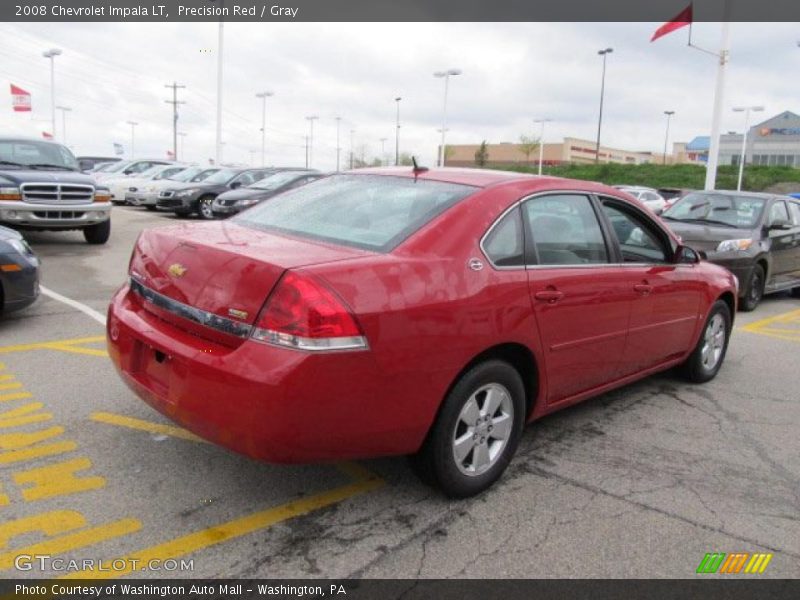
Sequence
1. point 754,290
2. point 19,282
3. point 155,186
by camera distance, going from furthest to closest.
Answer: point 155,186
point 754,290
point 19,282

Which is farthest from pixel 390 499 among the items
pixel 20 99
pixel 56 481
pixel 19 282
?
pixel 20 99

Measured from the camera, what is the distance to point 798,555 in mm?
3016

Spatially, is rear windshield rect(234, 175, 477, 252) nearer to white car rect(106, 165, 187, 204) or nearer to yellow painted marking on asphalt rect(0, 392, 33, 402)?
yellow painted marking on asphalt rect(0, 392, 33, 402)

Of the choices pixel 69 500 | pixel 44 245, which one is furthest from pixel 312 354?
pixel 44 245

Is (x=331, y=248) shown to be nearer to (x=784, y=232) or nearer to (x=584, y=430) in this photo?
(x=584, y=430)

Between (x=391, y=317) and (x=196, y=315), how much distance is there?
2.88 ft

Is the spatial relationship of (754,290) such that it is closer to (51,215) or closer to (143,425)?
(143,425)

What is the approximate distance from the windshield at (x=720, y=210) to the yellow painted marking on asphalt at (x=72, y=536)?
894 cm

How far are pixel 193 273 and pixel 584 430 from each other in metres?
2.65

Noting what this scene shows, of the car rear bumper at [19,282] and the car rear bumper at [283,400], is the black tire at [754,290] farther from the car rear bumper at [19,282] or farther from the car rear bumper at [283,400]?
the car rear bumper at [19,282]

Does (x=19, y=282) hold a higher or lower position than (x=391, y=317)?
lower
